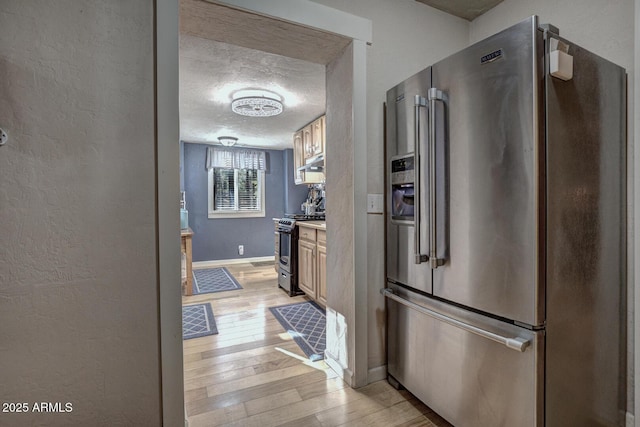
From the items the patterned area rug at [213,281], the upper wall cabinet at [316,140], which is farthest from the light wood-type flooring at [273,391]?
the upper wall cabinet at [316,140]

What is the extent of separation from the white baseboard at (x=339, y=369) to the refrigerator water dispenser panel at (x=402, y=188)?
1038 mm

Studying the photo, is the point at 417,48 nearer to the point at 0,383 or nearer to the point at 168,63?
the point at 168,63

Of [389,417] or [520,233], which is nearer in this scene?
[520,233]

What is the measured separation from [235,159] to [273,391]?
4.80 metres

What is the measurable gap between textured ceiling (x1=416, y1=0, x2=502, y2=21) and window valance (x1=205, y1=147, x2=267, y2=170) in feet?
14.8

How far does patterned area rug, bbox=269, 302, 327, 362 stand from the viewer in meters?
2.38

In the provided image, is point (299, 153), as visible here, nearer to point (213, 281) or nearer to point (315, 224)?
point (315, 224)

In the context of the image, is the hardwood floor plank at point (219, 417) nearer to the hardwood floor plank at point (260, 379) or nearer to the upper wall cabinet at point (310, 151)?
the hardwood floor plank at point (260, 379)

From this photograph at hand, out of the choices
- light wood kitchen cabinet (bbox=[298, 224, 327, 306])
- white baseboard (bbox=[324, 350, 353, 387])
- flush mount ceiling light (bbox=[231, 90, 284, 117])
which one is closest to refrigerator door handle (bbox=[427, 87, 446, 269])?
white baseboard (bbox=[324, 350, 353, 387])

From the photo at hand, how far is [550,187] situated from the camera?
3.72 ft

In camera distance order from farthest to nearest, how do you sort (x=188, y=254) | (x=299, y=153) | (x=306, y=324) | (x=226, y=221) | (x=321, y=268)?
(x=226, y=221)
(x=299, y=153)
(x=188, y=254)
(x=321, y=268)
(x=306, y=324)

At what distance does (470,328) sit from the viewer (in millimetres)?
1301

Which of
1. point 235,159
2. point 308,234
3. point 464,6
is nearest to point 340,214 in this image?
point 308,234

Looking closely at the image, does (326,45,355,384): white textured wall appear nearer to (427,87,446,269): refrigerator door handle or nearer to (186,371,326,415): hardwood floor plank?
(186,371,326,415): hardwood floor plank
